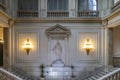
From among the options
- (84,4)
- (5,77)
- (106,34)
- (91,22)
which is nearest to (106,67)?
(106,34)

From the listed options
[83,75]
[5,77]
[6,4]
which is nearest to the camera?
[5,77]

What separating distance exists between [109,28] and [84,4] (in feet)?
8.06

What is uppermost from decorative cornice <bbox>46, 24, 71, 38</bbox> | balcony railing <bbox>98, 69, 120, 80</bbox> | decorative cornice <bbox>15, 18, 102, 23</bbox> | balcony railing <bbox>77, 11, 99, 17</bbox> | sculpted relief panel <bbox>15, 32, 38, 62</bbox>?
balcony railing <bbox>77, 11, 99, 17</bbox>

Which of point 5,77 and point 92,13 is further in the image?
point 92,13

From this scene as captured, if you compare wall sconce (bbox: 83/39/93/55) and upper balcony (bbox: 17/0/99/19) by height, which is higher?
upper balcony (bbox: 17/0/99/19)

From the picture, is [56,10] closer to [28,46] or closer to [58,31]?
[58,31]

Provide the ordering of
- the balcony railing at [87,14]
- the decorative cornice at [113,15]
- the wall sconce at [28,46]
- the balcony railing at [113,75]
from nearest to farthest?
the balcony railing at [113,75] < the decorative cornice at [113,15] < the wall sconce at [28,46] < the balcony railing at [87,14]

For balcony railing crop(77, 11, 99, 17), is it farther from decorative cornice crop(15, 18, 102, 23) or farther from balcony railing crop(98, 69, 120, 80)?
balcony railing crop(98, 69, 120, 80)

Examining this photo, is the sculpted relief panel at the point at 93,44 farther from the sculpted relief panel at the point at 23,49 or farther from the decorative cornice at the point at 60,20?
the sculpted relief panel at the point at 23,49

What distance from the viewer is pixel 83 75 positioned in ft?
51.6

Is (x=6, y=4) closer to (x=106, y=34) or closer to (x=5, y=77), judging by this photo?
(x=5, y=77)

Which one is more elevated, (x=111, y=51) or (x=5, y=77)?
(x=111, y=51)

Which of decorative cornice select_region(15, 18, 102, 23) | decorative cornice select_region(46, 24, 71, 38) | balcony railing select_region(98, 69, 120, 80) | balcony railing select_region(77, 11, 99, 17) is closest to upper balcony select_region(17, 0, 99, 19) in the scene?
balcony railing select_region(77, 11, 99, 17)

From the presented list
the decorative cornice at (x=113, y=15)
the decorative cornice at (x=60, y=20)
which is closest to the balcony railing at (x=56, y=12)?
the decorative cornice at (x=60, y=20)
